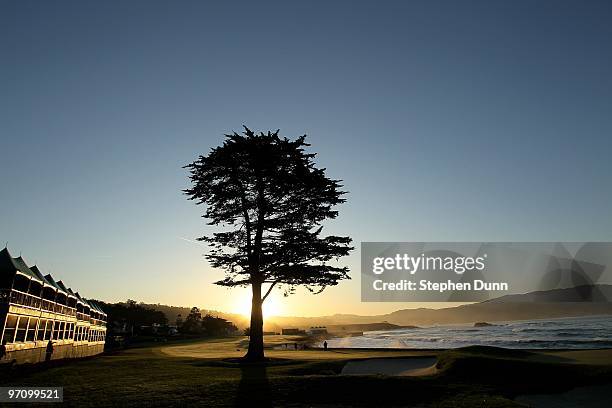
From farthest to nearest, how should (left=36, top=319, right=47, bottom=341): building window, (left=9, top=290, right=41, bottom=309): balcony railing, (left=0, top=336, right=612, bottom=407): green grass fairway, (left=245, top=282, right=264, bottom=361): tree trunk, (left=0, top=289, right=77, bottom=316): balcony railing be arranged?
(left=36, top=319, right=47, bottom=341): building window → (left=245, top=282, right=264, bottom=361): tree trunk → (left=9, top=290, right=41, bottom=309): balcony railing → (left=0, top=289, right=77, bottom=316): balcony railing → (left=0, top=336, right=612, bottom=407): green grass fairway

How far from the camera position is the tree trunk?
29656 mm

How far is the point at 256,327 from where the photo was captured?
101 ft

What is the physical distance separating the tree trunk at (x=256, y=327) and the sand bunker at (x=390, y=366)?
6377mm

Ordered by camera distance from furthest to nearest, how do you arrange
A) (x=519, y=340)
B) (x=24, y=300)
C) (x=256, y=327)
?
(x=519, y=340), (x=256, y=327), (x=24, y=300)

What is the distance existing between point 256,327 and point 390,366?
9761mm

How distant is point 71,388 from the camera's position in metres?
17.7

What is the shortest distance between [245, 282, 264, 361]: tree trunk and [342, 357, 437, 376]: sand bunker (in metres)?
6.38

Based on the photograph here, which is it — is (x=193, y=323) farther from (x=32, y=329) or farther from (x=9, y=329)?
(x=9, y=329)

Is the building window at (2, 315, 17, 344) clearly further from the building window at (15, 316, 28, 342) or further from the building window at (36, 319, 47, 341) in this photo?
the building window at (36, 319, 47, 341)

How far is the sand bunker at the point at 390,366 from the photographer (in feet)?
82.3

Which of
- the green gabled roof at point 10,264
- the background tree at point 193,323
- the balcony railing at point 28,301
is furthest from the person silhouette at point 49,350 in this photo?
the background tree at point 193,323

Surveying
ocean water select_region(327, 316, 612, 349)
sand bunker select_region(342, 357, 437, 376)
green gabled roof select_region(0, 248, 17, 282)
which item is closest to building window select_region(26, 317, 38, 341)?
green gabled roof select_region(0, 248, 17, 282)

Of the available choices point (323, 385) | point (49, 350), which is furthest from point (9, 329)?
point (323, 385)

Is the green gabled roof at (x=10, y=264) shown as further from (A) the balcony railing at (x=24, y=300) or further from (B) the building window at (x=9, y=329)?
(B) the building window at (x=9, y=329)
